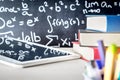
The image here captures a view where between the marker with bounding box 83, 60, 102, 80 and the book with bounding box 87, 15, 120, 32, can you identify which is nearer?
the marker with bounding box 83, 60, 102, 80

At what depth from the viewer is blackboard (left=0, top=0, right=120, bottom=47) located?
41.6 inches

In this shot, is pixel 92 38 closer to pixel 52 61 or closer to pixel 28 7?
pixel 52 61

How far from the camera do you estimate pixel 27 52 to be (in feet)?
2.93

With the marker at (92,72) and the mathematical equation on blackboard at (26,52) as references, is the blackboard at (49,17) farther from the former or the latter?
the marker at (92,72)

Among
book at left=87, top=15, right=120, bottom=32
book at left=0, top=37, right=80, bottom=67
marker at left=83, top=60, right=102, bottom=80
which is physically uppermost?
book at left=87, top=15, right=120, bottom=32

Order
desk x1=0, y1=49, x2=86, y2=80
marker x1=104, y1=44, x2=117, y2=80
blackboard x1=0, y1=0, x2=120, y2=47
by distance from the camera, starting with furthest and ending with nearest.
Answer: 1. blackboard x1=0, y1=0, x2=120, y2=47
2. desk x1=0, y1=49, x2=86, y2=80
3. marker x1=104, y1=44, x2=117, y2=80

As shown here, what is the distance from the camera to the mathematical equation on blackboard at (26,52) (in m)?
0.83

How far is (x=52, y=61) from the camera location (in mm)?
804

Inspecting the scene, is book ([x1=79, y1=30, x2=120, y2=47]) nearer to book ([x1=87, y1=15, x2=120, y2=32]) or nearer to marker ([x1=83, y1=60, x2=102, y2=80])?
book ([x1=87, y1=15, x2=120, y2=32])

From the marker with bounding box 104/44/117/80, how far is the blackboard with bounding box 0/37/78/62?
0.39 metres

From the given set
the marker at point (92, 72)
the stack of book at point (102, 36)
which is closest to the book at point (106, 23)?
Result: the stack of book at point (102, 36)

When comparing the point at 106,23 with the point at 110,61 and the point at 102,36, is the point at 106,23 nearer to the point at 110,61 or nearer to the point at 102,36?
the point at 102,36

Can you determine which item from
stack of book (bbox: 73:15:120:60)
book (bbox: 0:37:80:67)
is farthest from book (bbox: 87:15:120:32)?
book (bbox: 0:37:80:67)

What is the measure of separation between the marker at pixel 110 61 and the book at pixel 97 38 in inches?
14.8
